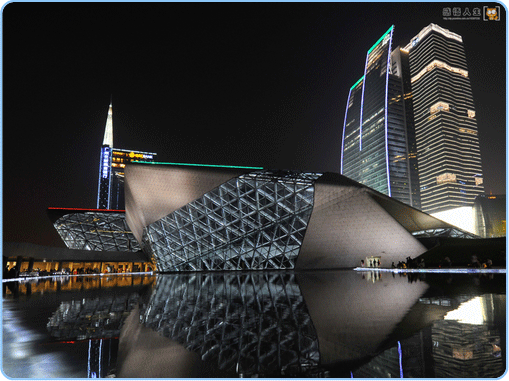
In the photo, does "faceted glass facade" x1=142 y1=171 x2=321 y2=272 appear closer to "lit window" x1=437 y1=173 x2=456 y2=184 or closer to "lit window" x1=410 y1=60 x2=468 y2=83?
"lit window" x1=437 y1=173 x2=456 y2=184

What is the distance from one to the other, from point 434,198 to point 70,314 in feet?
462

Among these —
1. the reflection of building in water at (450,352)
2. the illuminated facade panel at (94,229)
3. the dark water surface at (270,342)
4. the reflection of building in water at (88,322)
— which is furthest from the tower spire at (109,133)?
the reflection of building in water at (450,352)

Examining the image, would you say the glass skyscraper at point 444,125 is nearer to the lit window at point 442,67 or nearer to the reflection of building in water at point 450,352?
the lit window at point 442,67

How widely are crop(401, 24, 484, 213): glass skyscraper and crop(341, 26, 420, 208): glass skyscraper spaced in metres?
8.59

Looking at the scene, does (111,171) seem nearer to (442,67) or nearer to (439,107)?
(439,107)

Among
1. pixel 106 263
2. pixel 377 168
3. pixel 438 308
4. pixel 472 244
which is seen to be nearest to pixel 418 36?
pixel 377 168

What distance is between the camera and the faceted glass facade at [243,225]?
29.4 metres

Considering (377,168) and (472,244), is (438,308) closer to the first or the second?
(472,244)

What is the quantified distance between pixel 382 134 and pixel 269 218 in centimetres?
10229

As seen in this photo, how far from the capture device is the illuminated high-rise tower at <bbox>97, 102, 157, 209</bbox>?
167375 mm

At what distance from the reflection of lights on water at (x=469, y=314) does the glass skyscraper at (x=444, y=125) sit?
130863 mm

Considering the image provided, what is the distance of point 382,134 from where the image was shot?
118688 millimetres

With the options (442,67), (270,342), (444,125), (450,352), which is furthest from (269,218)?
(442,67)

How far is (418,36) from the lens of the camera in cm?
14550
